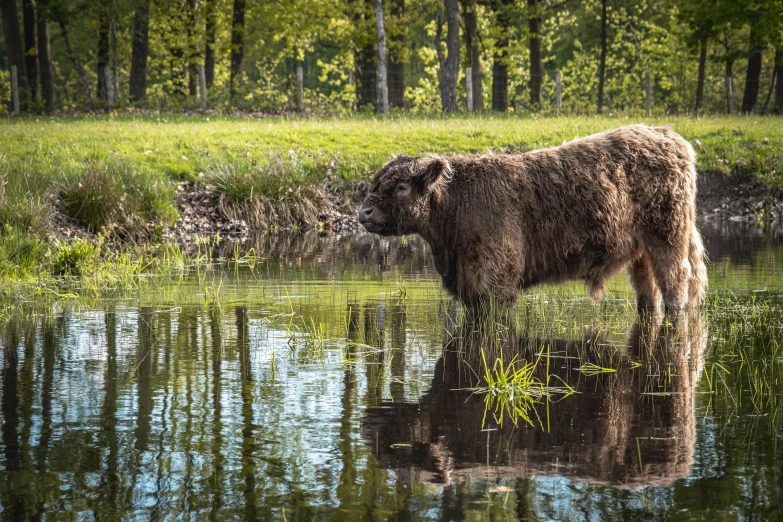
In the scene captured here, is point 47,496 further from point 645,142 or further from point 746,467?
point 645,142

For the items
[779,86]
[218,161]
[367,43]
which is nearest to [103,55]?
[367,43]

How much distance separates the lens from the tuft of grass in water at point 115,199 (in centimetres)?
1662

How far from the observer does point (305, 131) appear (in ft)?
85.0

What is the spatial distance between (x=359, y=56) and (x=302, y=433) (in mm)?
41672

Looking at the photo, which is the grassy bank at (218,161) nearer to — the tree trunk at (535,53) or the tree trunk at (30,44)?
the tree trunk at (30,44)

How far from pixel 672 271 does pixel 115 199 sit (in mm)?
10448

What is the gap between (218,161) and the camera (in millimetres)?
20656

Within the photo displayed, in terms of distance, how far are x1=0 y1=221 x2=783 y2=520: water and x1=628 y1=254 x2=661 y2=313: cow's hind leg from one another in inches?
12.9

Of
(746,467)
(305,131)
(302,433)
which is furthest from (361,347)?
(305,131)

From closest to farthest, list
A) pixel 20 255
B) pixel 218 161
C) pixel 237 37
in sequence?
pixel 20 255
pixel 218 161
pixel 237 37

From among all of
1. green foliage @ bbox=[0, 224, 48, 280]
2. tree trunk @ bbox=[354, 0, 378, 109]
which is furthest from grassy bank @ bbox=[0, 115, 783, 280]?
tree trunk @ bbox=[354, 0, 378, 109]

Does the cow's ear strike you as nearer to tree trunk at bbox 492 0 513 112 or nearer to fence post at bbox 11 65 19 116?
fence post at bbox 11 65 19 116

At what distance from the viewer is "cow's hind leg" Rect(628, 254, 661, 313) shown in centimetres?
1002

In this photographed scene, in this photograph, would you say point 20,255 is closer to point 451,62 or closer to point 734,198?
point 734,198
